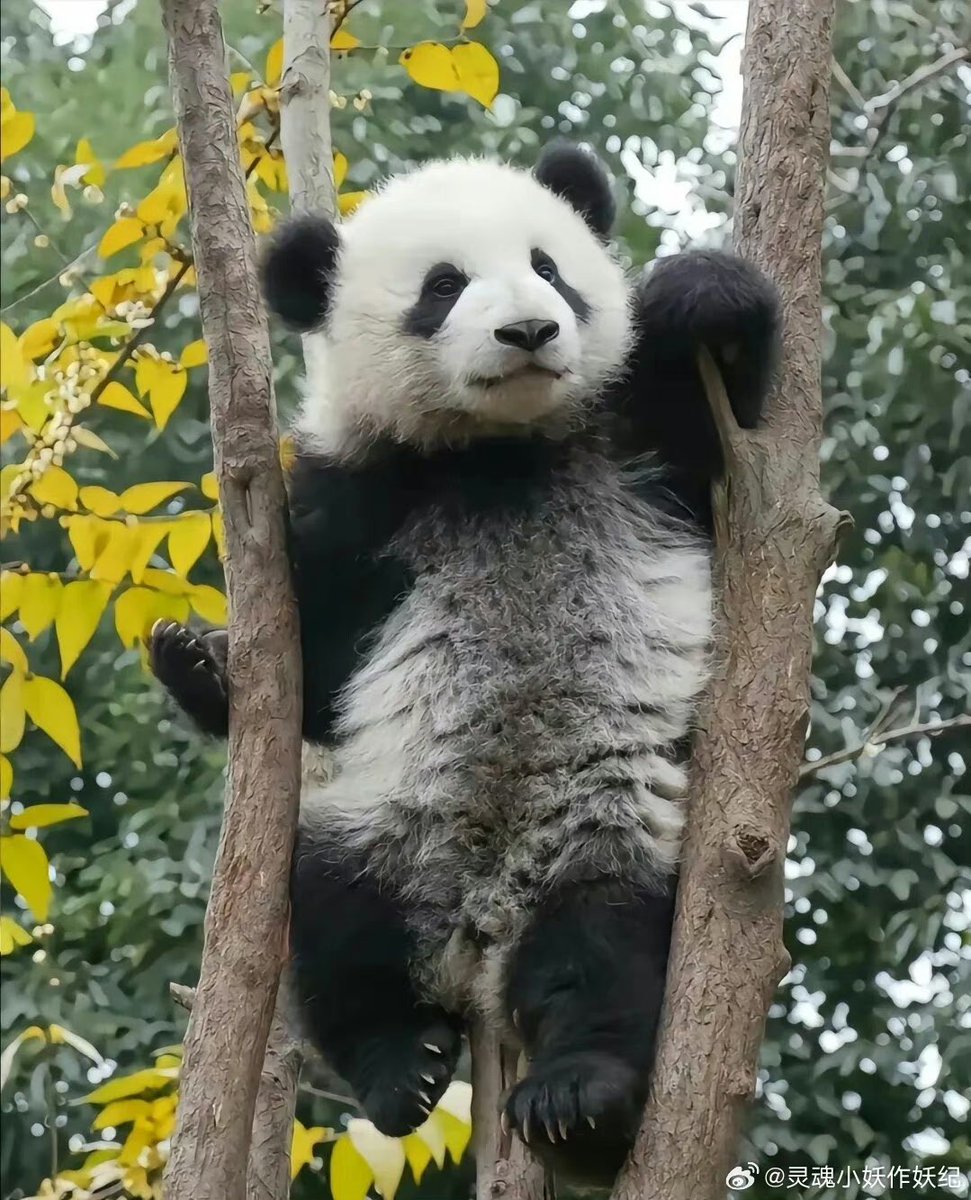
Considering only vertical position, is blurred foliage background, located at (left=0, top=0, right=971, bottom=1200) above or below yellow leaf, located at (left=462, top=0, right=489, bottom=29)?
below

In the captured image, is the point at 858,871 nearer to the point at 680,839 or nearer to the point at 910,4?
the point at 680,839

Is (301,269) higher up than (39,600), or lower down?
higher up

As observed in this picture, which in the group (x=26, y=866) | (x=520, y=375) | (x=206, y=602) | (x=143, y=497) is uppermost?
(x=520, y=375)

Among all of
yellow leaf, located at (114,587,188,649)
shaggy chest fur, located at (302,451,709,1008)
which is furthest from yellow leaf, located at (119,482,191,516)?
shaggy chest fur, located at (302,451,709,1008)

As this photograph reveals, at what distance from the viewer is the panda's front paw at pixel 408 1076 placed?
115 inches

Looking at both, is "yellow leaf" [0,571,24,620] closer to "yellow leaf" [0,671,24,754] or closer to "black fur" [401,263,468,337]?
"yellow leaf" [0,671,24,754]

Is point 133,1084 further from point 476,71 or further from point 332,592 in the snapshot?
point 476,71

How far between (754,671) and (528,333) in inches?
31.2

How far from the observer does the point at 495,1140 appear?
9.70ft

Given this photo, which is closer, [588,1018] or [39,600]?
Result: [588,1018]

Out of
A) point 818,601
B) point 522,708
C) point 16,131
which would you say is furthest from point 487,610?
point 818,601

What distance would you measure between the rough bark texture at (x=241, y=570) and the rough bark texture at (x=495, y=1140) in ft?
2.06

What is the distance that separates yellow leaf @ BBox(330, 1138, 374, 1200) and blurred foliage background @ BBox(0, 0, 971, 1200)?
91.6 inches

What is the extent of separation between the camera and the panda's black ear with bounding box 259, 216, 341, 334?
11.1 ft
